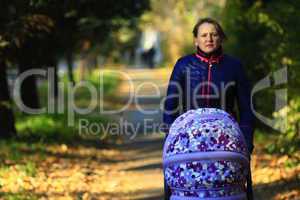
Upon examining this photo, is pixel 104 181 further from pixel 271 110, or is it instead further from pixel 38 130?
pixel 38 130

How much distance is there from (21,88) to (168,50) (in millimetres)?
56501

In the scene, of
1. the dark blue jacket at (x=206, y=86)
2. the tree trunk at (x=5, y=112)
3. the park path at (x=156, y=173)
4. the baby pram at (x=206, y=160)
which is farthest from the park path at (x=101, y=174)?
the baby pram at (x=206, y=160)

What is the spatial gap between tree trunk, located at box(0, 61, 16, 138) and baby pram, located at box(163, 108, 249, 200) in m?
10.4

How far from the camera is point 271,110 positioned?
14562mm

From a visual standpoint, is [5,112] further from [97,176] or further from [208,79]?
[208,79]

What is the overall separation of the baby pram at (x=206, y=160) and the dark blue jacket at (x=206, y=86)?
626 millimetres

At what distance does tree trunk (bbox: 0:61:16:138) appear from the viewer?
15.1m

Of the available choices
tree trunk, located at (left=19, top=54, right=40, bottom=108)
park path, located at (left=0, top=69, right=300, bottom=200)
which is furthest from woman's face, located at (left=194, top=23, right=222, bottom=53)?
tree trunk, located at (left=19, top=54, right=40, bottom=108)

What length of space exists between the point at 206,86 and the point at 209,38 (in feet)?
1.27

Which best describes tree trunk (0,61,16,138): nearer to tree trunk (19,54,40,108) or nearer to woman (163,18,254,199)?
tree trunk (19,54,40,108)

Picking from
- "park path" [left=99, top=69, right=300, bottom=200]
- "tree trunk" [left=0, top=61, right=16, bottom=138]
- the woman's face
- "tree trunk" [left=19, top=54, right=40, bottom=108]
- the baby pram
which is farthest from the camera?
"tree trunk" [left=19, top=54, right=40, bottom=108]

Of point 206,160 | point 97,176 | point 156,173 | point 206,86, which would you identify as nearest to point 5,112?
point 97,176

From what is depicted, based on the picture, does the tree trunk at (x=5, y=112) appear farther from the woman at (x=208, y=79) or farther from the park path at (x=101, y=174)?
the woman at (x=208, y=79)

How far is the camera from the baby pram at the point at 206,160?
16.0 feet
